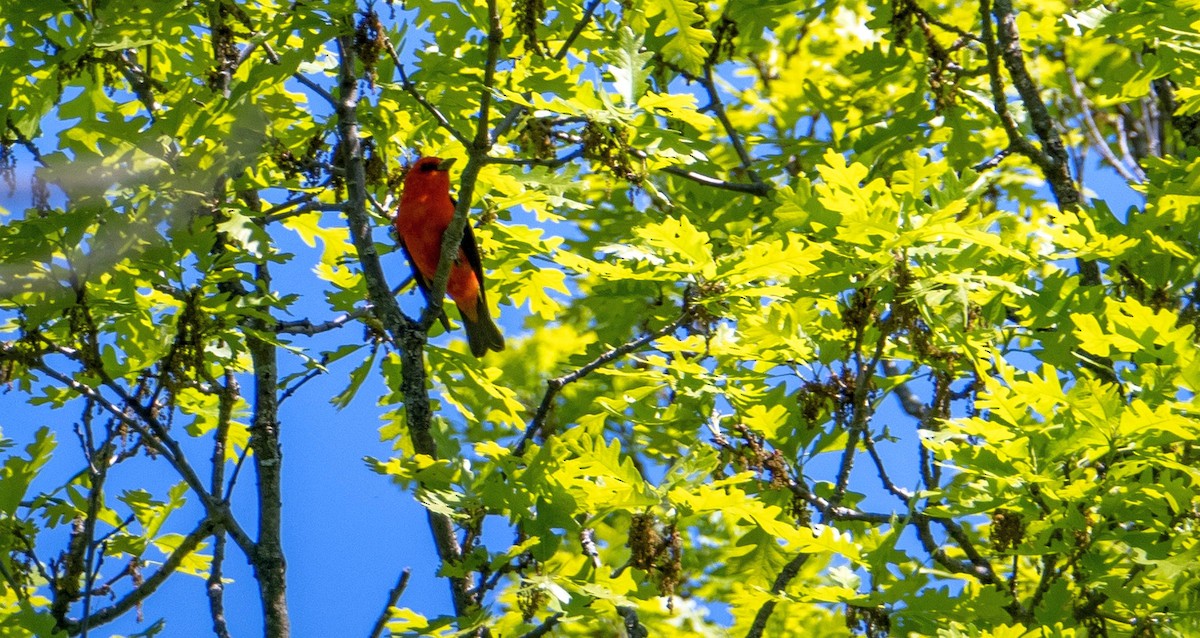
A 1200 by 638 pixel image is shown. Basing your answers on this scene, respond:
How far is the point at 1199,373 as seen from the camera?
3.25 m

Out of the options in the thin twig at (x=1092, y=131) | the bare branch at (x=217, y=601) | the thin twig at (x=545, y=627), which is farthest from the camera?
the thin twig at (x=1092, y=131)

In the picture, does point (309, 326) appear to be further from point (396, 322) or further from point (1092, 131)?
point (1092, 131)

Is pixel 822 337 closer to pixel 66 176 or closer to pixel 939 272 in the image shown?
pixel 939 272

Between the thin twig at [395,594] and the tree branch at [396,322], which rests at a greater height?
the tree branch at [396,322]

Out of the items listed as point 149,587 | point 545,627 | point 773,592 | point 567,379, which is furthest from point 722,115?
point 149,587

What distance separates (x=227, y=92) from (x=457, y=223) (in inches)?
56.3

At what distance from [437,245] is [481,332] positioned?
50 cm

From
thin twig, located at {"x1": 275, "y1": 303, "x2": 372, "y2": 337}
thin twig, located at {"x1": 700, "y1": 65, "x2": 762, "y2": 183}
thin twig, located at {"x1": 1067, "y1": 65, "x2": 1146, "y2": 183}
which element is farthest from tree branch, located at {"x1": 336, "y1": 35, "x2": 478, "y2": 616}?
thin twig, located at {"x1": 1067, "y1": 65, "x2": 1146, "y2": 183}

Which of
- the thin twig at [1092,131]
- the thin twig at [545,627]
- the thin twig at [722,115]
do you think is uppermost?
the thin twig at [1092,131]

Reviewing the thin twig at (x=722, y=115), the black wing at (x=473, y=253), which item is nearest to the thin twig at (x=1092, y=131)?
the thin twig at (x=722, y=115)

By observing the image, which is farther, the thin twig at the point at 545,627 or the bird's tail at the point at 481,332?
the bird's tail at the point at 481,332

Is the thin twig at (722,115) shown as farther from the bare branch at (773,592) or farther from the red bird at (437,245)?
the bare branch at (773,592)

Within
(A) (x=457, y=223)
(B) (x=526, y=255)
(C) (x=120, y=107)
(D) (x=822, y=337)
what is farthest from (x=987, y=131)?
(C) (x=120, y=107)

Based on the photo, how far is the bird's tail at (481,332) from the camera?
238 inches
